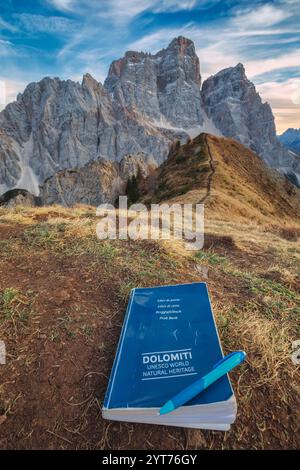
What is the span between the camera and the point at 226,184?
1201 inches

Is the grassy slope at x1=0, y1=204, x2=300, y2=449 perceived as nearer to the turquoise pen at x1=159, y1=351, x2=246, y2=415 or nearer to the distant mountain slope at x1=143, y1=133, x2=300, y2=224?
the turquoise pen at x1=159, y1=351, x2=246, y2=415

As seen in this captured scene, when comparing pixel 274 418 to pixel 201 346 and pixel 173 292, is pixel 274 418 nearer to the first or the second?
pixel 201 346

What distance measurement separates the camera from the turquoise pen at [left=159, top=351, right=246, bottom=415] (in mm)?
2236

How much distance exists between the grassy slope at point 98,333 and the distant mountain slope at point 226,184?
1399 centimetres

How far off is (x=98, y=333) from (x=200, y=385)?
127 cm

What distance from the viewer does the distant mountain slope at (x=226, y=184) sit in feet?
80.1

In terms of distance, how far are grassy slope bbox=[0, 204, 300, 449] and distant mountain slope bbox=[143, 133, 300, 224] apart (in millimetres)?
13994

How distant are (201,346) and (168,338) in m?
0.31

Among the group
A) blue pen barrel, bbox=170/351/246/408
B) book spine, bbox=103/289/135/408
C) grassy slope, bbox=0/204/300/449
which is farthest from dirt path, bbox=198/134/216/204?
blue pen barrel, bbox=170/351/246/408

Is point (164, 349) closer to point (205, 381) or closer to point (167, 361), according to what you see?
point (167, 361)

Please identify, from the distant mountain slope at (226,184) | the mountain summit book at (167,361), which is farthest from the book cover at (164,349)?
the distant mountain slope at (226,184)

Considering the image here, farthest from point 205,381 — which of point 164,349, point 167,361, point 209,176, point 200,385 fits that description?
point 209,176

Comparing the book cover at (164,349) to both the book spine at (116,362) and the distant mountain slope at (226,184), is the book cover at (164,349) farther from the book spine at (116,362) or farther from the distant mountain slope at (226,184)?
the distant mountain slope at (226,184)
